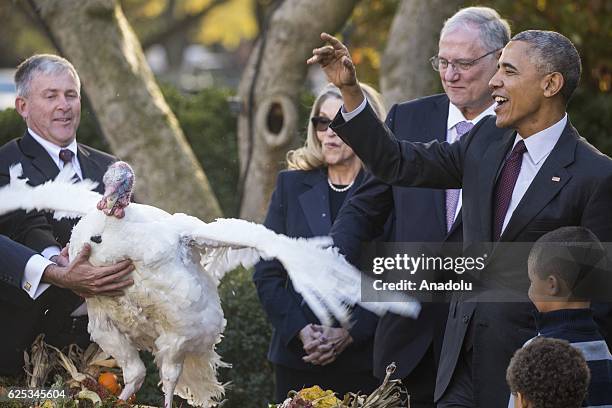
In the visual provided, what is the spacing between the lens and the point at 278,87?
10172 millimetres

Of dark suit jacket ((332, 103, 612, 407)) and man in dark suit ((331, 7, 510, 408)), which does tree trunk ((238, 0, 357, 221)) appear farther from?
dark suit jacket ((332, 103, 612, 407))

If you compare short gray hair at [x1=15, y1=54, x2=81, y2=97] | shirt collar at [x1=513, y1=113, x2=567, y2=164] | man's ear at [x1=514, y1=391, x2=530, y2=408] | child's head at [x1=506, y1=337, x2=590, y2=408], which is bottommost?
man's ear at [x1=514, y1=391, x2=530, y2=408]

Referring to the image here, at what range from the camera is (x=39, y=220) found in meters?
5.55

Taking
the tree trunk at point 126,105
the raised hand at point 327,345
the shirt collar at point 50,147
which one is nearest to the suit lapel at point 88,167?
the shirt collar at point 50,147

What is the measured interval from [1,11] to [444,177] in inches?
674

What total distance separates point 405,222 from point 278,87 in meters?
4.70

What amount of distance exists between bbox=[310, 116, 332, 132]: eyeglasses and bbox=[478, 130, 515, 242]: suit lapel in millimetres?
1735

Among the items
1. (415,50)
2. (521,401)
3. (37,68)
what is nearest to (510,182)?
(521,401)

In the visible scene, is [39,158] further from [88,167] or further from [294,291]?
[294,291]

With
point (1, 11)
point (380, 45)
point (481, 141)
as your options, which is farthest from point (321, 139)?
point (1, 11)

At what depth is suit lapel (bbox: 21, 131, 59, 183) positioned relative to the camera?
18.6ft

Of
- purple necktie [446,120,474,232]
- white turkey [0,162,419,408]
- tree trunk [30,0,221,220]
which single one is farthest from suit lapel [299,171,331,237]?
tree trunk [30,0,221,220]

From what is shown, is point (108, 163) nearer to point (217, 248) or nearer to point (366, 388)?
point (217, 248)

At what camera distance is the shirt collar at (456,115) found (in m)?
5.62
